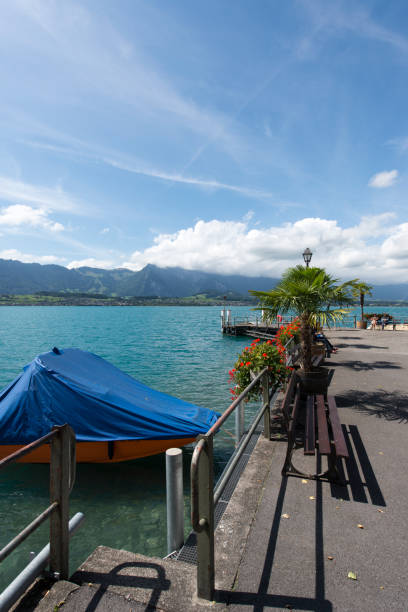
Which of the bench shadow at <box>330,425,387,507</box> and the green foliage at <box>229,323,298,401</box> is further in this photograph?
the green foliage at <box>229,323,298,401</box>

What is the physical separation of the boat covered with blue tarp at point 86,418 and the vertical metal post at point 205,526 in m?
4.54

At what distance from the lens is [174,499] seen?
3.33 metres

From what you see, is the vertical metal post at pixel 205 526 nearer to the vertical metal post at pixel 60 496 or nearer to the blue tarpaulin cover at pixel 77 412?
the vertical metal post at pixel 60 496

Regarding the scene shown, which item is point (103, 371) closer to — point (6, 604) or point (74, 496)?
point (74, 496)

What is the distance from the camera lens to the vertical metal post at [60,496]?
8.29 feet

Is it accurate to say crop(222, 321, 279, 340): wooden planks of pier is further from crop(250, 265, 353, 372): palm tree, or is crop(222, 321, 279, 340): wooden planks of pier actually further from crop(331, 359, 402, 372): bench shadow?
crop(250, 265, 353, 372): palm tree

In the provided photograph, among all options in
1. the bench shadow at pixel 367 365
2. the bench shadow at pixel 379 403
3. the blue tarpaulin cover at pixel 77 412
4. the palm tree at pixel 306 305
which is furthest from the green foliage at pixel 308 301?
the bench shadow at pixel 367 365

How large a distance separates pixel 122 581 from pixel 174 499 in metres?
0.83

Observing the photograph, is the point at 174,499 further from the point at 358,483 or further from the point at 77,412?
the point at 77,412

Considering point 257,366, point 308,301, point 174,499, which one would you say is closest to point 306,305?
point 308,301

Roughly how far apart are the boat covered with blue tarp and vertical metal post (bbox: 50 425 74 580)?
4106 mm

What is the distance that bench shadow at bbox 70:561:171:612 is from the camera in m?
2.50

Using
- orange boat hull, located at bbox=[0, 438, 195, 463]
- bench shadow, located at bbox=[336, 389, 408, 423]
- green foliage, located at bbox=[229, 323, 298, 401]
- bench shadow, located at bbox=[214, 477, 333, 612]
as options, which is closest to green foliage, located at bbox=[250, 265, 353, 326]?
green foliage, located at bbox=[229, 323, 298, 401]

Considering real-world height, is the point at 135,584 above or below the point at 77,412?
above
